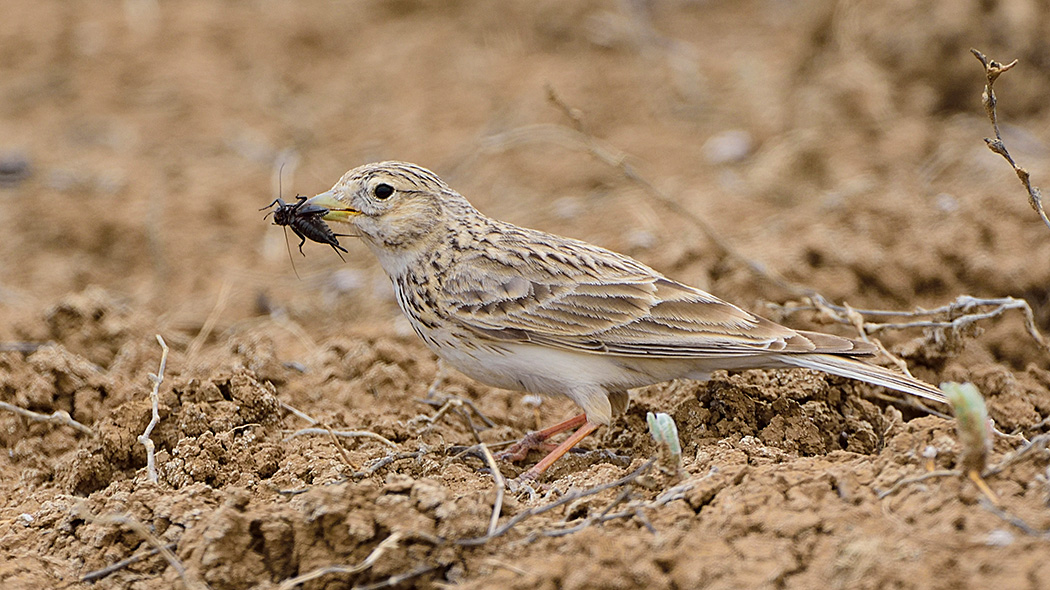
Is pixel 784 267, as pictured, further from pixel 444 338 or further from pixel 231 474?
pixel 231 474

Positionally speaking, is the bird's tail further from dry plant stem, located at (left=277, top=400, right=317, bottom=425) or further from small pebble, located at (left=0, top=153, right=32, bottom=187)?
small pebble, located at (left=0, top=153, right=32, bottom=187)

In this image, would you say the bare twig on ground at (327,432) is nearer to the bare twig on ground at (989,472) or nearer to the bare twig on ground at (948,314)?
the bare twig on ground at (989,472)

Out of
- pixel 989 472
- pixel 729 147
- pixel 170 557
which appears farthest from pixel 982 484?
pixel 729 147

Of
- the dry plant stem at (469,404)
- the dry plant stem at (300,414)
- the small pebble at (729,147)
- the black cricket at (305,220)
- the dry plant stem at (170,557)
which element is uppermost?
the small pebble at (729,147)

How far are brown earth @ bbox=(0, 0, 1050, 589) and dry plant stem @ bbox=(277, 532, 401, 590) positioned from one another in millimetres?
60

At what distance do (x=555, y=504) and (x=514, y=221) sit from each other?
5.60 m

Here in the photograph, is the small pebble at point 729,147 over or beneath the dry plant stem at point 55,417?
over

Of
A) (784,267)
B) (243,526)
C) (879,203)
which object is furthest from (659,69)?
(243,526)

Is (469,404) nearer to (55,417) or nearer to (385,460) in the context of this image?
(385,460)

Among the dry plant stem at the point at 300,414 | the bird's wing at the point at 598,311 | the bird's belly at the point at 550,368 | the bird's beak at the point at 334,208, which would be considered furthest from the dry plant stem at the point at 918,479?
the bird's beak at the point at 334,208

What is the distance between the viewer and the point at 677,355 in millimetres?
4934

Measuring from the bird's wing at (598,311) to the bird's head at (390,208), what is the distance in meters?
0.29

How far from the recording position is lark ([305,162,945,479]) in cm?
493

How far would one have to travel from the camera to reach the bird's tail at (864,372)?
179 inches
